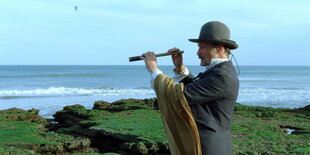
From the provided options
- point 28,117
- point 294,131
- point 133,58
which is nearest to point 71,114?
point 28,117

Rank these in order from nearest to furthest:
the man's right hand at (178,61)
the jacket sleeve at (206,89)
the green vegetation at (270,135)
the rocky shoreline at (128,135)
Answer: the jacket sleeve at (206,89)
the man's right hand at (178,61)
the green vegetation at (270,135)
the rocky shoreline at (128,135)

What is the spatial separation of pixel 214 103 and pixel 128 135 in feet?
28.7

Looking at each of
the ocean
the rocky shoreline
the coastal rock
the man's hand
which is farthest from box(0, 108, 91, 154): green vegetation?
the ocean

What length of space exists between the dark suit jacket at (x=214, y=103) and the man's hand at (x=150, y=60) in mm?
279

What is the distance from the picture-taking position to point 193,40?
3.32 meters

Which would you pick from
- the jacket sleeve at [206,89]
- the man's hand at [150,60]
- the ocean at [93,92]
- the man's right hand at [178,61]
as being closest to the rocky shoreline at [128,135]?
the man's right hand at [178,61]

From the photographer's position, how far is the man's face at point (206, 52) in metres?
3.27

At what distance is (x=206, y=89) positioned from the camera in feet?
10.1

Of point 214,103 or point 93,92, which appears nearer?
point 214,103

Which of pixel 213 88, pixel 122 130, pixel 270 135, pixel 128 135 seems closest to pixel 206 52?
pixel 213 88

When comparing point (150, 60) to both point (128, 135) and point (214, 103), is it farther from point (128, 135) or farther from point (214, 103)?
point (128, 135)

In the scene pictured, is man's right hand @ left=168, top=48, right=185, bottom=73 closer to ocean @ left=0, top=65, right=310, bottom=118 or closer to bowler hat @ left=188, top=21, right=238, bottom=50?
bowler hat @ left=188, top=21, right=238, bottom=50

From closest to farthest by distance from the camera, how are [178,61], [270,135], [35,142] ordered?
[178,61]
[35,142]
[270,135]

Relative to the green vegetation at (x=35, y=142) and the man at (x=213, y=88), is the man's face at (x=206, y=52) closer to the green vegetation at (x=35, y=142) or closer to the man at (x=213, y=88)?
the man at (x=213, y=88)
